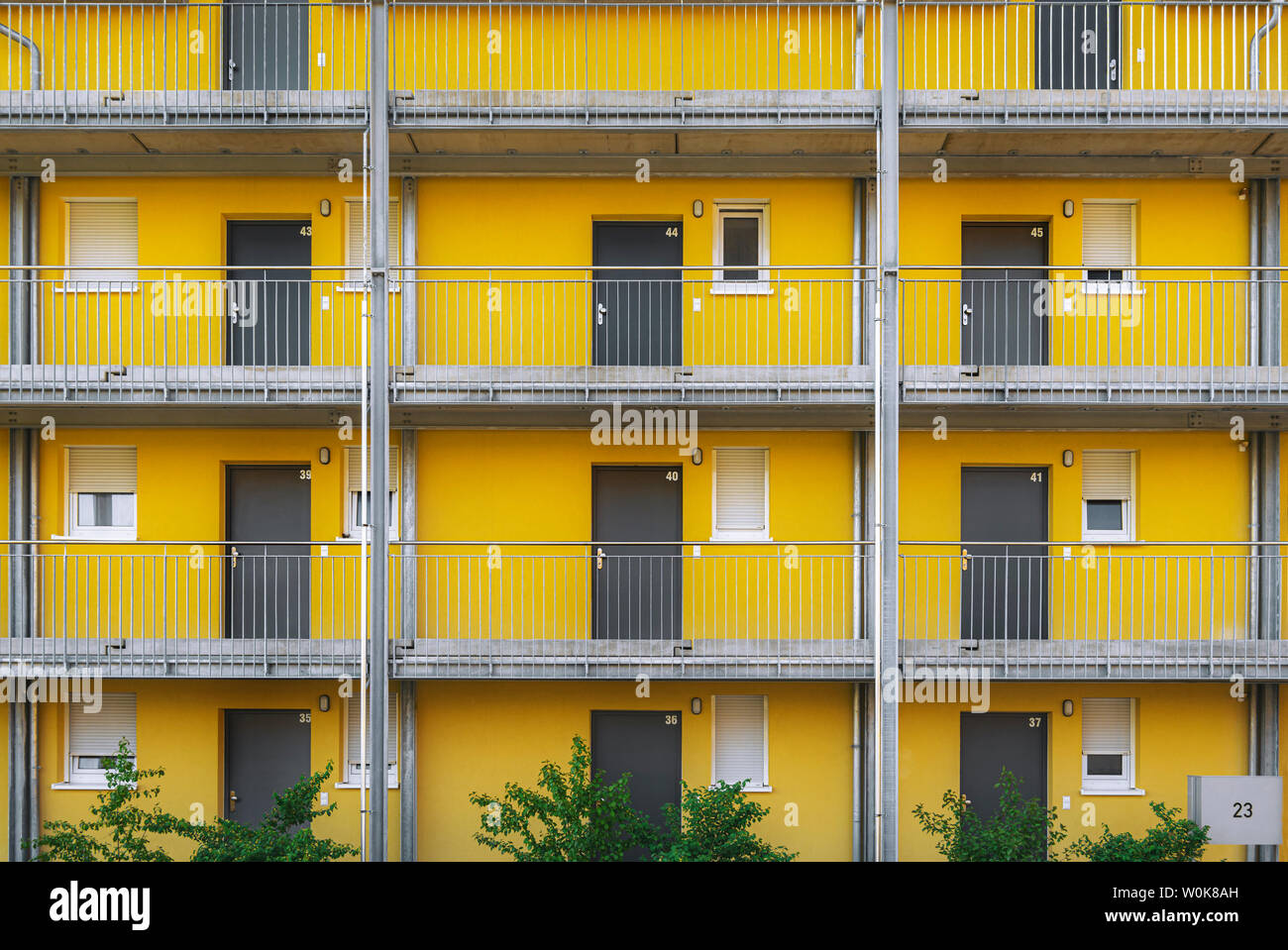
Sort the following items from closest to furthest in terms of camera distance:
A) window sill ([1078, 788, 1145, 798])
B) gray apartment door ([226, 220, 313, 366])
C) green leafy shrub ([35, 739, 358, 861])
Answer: green leafy shrub ([35, 739, 358, 861])
window sill ([1078, 788, 1145, 798])
gray apartment door ([226, 220, 313, 366])

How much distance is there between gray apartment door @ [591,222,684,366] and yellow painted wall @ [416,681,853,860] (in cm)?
342

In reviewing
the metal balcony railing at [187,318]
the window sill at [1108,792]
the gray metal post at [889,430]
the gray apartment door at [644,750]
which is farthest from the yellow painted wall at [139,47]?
the window sill at [1108,792]

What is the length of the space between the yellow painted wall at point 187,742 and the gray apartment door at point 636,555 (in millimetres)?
2942

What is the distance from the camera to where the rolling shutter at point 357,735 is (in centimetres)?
1011

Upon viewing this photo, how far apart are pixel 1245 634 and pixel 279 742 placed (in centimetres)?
998

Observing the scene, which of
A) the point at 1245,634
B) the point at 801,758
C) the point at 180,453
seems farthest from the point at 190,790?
the point at 1245,634

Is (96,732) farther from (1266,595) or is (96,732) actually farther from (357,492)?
(1266,595)

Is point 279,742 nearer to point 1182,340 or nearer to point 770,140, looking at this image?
point 770,140

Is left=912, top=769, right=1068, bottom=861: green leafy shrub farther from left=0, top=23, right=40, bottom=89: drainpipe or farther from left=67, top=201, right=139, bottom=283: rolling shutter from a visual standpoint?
left=0, top=23, right=40, bottom=89: drainpipe

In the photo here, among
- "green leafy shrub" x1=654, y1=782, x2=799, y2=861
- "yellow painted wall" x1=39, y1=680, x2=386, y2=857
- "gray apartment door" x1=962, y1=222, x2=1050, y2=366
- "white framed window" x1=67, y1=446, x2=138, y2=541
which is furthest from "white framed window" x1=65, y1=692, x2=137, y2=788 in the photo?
"gray apartment door" x1=962, y1=222, x2=1050, y2=366

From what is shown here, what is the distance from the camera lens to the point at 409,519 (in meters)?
10.3

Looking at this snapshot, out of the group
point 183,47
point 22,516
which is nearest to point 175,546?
point 22,516

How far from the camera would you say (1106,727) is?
10.3m

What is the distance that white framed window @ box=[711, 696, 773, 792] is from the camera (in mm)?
10328
